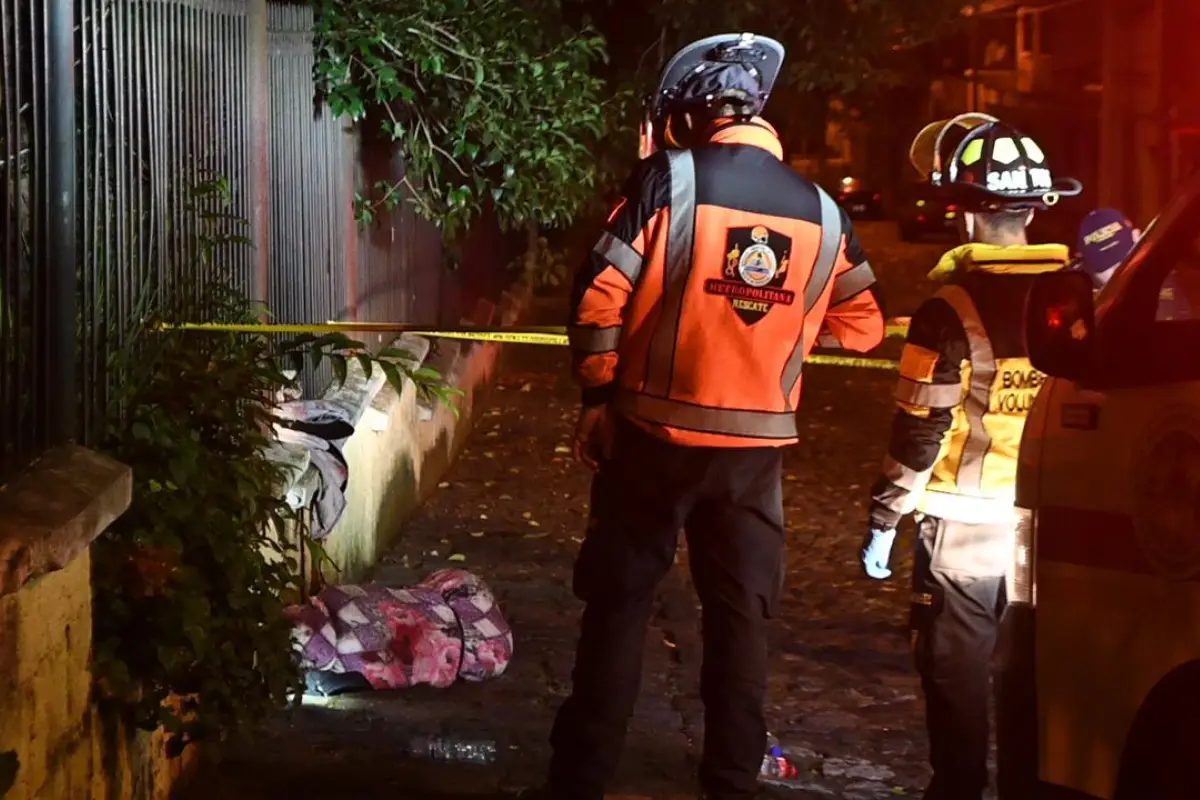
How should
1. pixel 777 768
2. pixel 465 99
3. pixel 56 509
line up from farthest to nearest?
pixel 465 99
pixel 777 768
pixel 56 509

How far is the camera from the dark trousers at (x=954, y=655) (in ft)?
14.9

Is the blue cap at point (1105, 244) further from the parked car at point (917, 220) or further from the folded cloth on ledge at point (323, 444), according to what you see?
the parked car at point (917, 220)

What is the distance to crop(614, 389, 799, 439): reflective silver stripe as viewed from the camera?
4297 millimetres

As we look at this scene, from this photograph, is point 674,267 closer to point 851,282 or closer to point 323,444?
point 851,282

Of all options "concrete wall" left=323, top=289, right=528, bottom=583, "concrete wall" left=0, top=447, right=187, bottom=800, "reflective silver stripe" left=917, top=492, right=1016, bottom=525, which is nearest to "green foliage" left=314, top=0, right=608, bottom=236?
"concrete wall" left=323, top=289, right=528, bottom=583

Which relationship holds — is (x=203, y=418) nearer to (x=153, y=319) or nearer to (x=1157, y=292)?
(x=153, y=319)

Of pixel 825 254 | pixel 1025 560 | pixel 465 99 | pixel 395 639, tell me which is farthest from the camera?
pixel 465 99

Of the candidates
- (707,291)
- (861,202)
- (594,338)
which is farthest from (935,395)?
(861,202)

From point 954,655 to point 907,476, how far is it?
50 cm

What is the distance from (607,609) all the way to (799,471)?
19.9 feet

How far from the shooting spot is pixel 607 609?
443cm

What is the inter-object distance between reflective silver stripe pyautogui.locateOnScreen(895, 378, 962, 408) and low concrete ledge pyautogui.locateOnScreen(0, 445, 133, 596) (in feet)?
6.73

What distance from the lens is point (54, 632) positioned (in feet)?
11.5

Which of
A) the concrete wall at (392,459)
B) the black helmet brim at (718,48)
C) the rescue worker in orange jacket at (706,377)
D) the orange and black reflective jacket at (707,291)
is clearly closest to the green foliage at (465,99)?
the concrete wall at (392,459)
